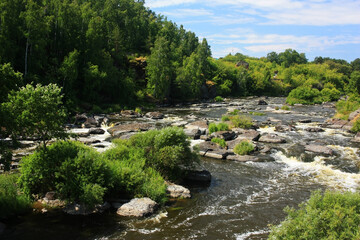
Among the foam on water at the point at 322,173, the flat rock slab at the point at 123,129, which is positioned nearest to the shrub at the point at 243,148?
the foam on water at the point at 322,173

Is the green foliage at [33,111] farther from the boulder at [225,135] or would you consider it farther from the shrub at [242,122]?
the shrub at [242,122]

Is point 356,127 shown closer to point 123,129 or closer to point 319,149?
point 319,149

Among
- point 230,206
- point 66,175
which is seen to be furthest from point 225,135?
point 66,175

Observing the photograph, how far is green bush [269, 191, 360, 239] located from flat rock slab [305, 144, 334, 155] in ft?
73.8

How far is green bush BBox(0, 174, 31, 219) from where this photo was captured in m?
15.3

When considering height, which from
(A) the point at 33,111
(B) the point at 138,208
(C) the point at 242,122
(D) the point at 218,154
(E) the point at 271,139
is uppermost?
(A) the point at 33,111

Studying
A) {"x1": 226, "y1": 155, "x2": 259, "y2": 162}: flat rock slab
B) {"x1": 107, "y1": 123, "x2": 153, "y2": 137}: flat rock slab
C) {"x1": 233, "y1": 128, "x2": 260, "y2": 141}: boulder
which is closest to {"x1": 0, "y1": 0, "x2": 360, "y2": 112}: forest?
{"x1": 107, "y1": 123, "x2": 153, "y2": 137}: flat rock slab

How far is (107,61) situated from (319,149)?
51.4 metres

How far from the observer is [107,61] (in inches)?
2653

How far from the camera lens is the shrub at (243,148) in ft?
99.3

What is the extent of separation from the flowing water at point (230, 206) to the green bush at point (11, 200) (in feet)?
2.41

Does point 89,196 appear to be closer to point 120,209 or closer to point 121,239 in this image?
point 120,209

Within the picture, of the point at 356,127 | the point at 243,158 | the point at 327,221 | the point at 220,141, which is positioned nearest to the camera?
the point at 327,221

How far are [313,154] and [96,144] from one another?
78.3 feet
